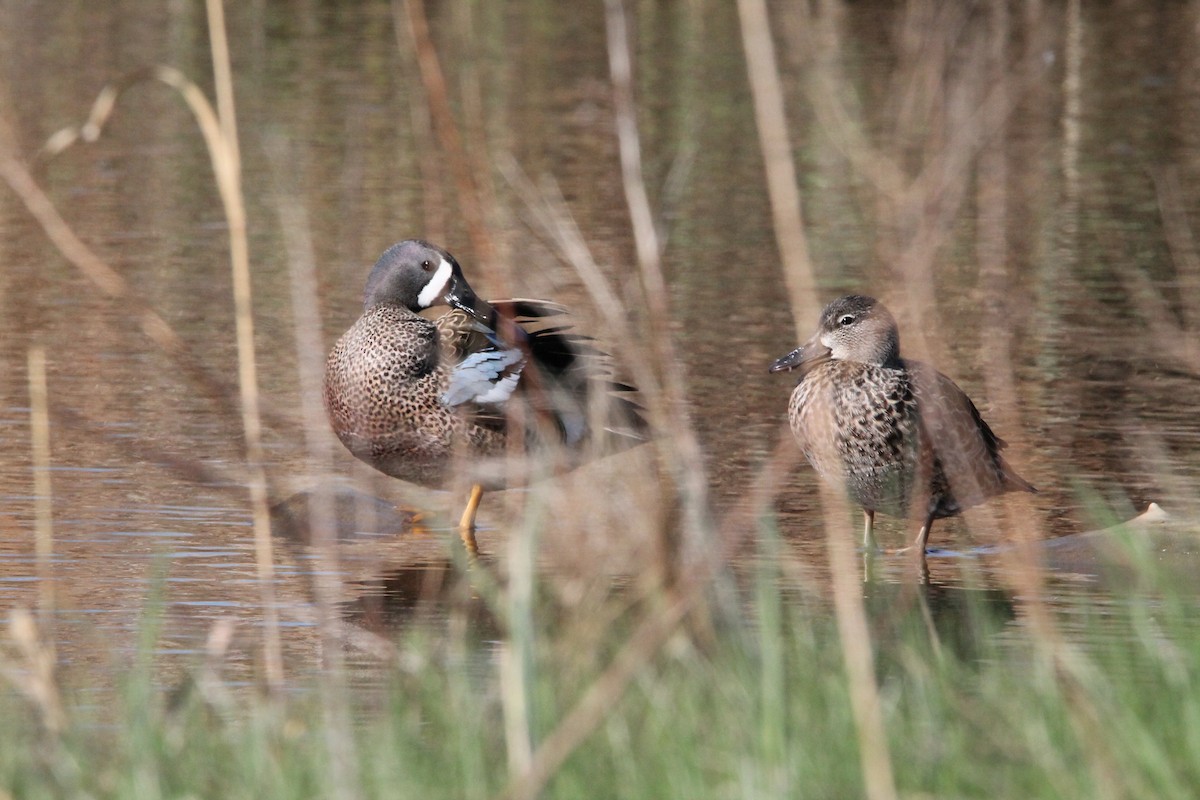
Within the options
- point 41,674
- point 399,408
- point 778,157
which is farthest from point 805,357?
point 41,674

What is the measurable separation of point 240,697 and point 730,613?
1.18 meters

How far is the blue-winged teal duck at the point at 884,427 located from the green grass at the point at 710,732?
1.98 m

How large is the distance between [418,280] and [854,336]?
69.9 inches

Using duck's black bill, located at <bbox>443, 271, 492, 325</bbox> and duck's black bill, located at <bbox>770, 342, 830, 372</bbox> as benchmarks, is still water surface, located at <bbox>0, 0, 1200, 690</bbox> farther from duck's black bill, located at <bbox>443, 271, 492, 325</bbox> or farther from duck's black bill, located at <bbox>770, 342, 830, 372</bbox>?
duck's black bill, located at <bbox>770, 342, 830, 372</bbox>

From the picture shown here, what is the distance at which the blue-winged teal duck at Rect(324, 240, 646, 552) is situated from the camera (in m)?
6.64

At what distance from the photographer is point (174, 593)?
5.73 meters

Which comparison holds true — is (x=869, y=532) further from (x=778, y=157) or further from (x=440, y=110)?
(x=440, y=110)

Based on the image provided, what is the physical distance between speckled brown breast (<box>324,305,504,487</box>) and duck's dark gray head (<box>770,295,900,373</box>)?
3.78 ft

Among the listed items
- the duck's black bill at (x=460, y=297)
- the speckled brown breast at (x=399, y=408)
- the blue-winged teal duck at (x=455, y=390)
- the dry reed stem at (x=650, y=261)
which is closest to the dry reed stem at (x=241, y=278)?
the dry reed stem at (x=650, y=261)

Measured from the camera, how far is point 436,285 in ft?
24.6

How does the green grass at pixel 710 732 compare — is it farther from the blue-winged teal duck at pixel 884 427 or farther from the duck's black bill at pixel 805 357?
the duck's black bill at pixel 805 357

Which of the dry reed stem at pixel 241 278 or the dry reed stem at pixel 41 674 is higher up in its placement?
the dry reed stem at pixel 241 278

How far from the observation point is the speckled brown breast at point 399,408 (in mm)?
6953

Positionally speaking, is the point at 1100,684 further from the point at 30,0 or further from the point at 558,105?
the point at 30,0
